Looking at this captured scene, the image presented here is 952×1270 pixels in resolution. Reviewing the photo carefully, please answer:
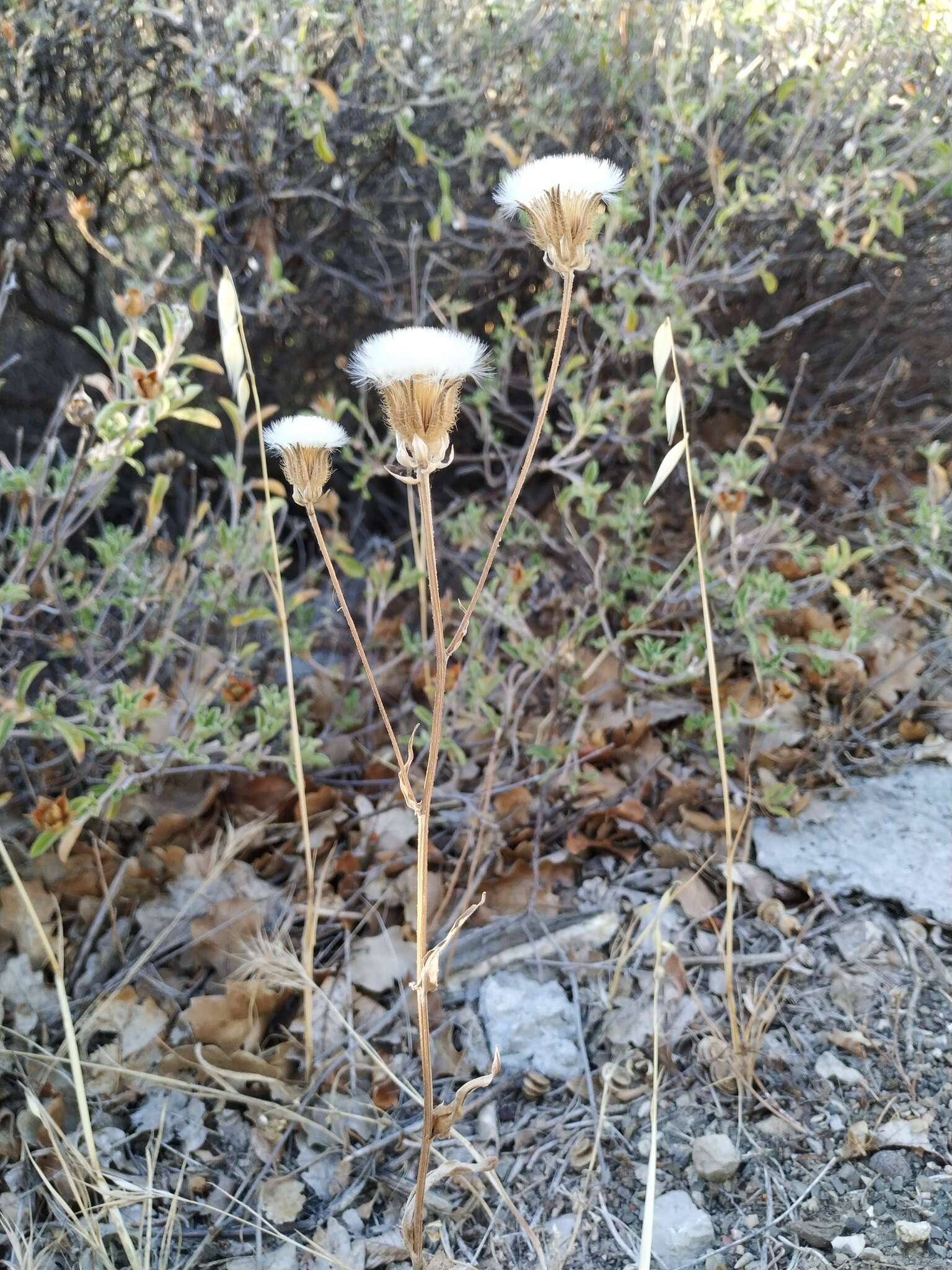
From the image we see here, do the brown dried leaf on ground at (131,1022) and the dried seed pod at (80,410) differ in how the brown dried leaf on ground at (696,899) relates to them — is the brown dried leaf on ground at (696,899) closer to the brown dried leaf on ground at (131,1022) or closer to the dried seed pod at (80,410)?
the brown dried leaf on ground at (131,1022)

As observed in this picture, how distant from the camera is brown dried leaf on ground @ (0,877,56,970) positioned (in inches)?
61.6

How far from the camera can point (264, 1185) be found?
1.27m

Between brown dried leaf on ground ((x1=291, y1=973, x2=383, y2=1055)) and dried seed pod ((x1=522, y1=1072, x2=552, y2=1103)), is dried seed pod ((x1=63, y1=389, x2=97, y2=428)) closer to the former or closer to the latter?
brown dried leaf on ground ((x1=291, y1=973, x2=383, y2=1055))

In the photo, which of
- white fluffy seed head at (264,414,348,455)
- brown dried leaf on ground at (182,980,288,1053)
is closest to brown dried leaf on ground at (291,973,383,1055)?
brown dried leaf on ground at (182,980,288,1053)

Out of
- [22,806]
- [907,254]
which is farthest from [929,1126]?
[907,254]

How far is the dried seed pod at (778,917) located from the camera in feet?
5.11

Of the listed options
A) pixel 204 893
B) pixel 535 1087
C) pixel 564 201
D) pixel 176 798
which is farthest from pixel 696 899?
pixel 564 201

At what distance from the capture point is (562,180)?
2.68 feet

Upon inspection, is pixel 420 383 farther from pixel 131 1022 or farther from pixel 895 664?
pixel 895 664

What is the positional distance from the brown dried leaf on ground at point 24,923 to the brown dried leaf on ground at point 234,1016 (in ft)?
0.99

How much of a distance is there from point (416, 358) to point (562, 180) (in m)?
0.21

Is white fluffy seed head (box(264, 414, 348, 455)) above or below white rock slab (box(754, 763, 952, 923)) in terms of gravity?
above

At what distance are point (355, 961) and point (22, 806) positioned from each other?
709 mm

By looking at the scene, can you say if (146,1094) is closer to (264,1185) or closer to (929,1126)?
(264,1185)
